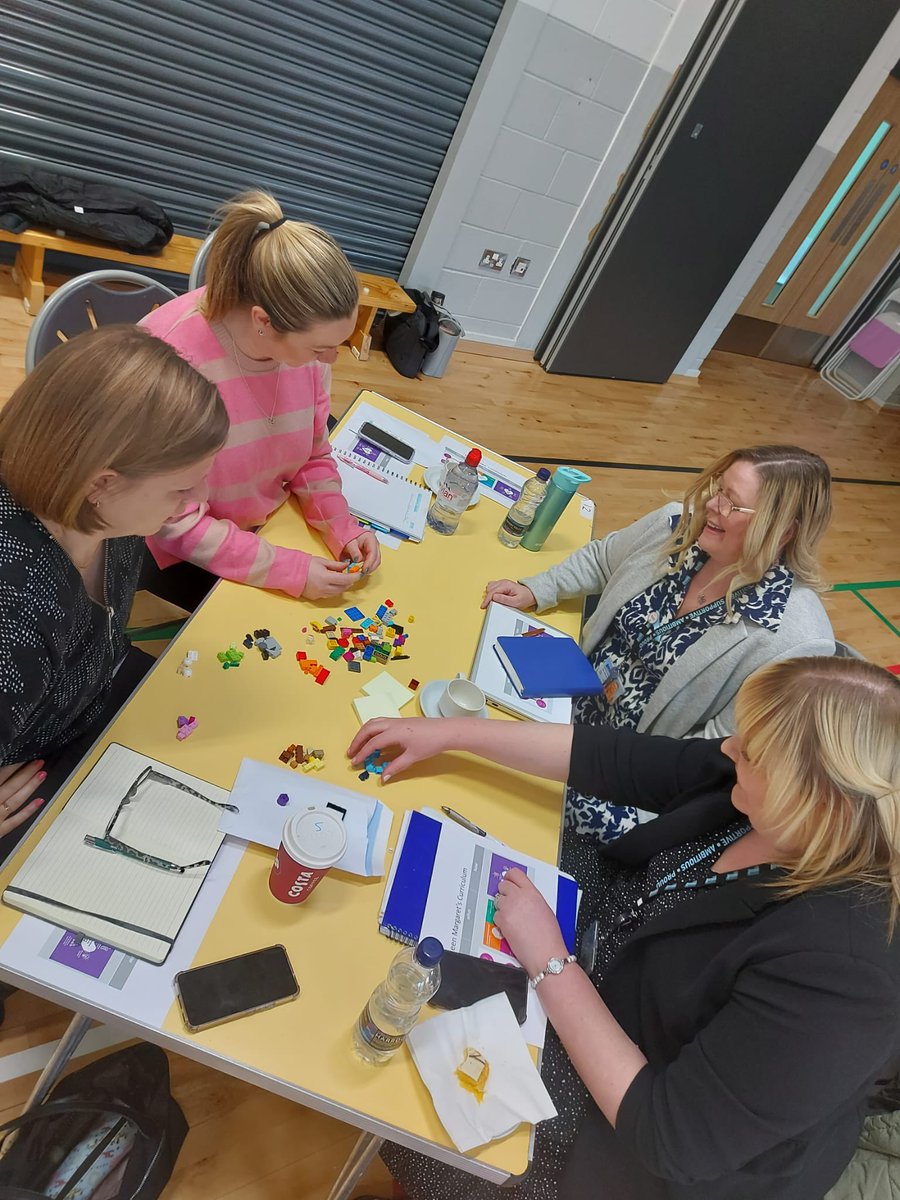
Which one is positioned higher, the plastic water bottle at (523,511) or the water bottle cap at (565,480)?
the water bottle cap at (565,480)

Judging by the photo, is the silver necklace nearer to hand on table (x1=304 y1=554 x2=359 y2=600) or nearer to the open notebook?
hand on table (x1=304 y1=554 x2=359 y2=600)

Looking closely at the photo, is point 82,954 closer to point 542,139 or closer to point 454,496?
point 454,496

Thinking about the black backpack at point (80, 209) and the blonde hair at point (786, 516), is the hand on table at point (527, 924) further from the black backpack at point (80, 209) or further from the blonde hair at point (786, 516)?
the black backpack at point (80, 209)

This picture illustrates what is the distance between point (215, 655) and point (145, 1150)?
2.62 ft

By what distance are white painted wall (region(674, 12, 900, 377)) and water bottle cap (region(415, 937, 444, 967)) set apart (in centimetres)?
519

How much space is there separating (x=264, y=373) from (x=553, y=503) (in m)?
0.75

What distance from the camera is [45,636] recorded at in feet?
3.17

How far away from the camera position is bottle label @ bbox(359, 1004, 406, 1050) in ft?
2.91

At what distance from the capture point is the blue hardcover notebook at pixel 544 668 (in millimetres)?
1513

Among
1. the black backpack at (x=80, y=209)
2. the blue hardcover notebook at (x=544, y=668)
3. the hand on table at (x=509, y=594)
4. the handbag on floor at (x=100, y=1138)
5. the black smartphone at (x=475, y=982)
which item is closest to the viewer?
the black smartphone at (x=475, y=982)

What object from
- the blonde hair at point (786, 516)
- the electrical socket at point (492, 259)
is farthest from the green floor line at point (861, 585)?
the blonde hair at point (786, 516)

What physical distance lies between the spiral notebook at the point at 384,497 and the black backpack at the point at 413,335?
2.19 meters

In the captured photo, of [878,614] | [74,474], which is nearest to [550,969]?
[74,474]

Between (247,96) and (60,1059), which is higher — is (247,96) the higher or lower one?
the higher one
